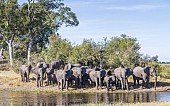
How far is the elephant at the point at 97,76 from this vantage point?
50.3 metres

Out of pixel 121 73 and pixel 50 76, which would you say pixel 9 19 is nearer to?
pixel 50 76

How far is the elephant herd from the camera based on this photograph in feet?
164

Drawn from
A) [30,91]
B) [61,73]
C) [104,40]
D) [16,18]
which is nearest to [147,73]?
[61,73]

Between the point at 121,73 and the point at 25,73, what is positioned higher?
the point at 25,73

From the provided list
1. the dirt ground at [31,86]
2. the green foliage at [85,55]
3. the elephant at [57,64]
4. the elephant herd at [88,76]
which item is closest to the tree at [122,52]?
the green foliage at [85,55]

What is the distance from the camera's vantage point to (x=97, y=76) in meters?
50.4

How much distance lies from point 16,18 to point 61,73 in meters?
24.1

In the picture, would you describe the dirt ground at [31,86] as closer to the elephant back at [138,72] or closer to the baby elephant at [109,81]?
the baby elephant at [109,81]

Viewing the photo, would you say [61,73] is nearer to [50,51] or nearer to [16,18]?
[50,51]

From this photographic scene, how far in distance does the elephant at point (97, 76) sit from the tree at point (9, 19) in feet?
69.0

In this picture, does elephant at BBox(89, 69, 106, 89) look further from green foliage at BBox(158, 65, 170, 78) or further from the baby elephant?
green foliage at BBox(158, 65, 170, 78)

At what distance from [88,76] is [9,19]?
2355cm

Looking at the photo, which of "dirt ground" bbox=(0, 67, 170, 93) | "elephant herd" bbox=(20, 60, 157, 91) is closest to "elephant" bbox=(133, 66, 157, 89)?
"elephant herd" bbox=(20, 60, 157, 91)

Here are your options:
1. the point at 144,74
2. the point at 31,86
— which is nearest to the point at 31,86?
the point at 31,86
